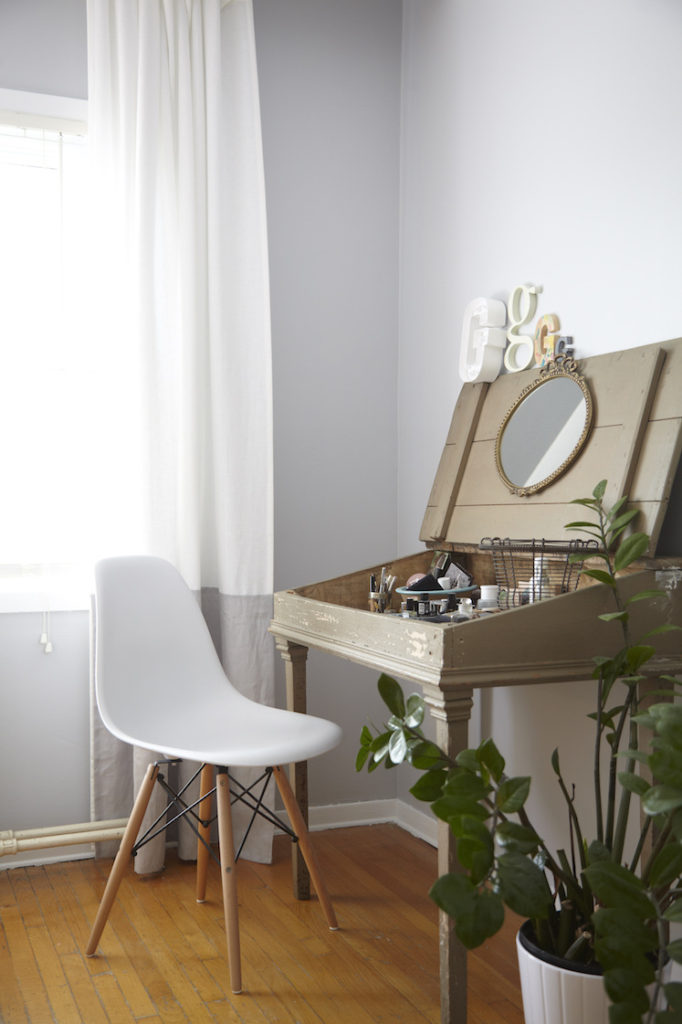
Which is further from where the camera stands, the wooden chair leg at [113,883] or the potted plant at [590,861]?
the wooden chair leg at [113,883]

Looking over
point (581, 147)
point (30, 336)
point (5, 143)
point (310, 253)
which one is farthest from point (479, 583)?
point (5, 143)

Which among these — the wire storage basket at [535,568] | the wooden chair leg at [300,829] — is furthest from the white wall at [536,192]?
the wooden chair leg at [300,829]

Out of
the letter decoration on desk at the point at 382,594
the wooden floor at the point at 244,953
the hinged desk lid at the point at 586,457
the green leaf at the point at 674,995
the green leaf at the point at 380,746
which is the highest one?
the hinged desk lid at the point at 586,457

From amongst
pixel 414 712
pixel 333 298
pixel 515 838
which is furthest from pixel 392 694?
pixel 333 298

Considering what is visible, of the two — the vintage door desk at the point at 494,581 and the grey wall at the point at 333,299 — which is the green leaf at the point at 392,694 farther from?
the grey wall at the point at 333,299

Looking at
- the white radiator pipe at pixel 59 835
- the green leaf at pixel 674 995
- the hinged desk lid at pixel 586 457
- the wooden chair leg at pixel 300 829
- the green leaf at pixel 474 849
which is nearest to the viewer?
the green leaf at pixel 674 995

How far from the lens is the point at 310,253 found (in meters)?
3.00

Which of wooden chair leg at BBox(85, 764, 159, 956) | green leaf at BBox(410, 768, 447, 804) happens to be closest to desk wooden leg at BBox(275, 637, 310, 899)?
wooden chair leg at BBox(85, 764, 159, 956)

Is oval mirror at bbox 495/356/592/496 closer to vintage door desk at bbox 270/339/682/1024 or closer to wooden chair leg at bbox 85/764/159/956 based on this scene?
vintage door desk at bbox 270/339/682/1024

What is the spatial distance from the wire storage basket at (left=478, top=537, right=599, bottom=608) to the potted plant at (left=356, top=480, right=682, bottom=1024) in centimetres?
22

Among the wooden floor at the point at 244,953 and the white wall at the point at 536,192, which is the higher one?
the white wall at the point at 536,192

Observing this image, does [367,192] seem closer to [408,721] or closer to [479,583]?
[479,583]

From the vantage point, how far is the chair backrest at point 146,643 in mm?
2281

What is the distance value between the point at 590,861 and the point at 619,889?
188 millimetres
